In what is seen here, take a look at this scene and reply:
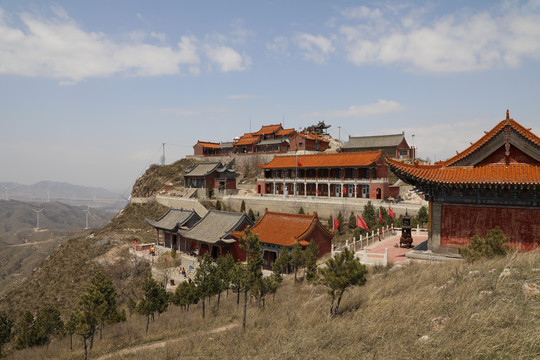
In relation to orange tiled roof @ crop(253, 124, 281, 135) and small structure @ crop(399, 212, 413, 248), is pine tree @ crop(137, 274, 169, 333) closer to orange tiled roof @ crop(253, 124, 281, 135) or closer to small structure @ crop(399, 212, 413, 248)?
small structure @ crop(399, 212, 413, 248)

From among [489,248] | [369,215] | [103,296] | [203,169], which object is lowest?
[103,296]

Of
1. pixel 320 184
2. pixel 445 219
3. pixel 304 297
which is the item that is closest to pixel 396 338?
pixel 304 297

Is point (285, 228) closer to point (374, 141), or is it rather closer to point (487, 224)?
point (487, 224)

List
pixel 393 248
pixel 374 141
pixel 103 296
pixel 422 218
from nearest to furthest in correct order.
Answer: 1. pixel 103 296
2. pixel 393 248
3. pixel 422 218
4. pixel 374 141

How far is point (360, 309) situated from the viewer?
11562mm

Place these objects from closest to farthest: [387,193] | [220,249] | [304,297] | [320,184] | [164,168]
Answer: [304,297], [220,249], [387,193], [320,184], [164,168]

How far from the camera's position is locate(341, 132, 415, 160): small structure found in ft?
190

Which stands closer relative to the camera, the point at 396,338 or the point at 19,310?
the point at 396,338

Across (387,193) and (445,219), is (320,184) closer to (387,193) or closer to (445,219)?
(387,193)

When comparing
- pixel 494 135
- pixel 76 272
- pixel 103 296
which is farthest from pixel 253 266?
pixel 76 272

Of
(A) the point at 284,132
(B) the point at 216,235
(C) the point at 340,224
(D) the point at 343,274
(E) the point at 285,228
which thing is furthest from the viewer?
(A) the point at 284,132

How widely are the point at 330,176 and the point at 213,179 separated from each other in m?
21.2

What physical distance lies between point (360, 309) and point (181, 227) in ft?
93.1

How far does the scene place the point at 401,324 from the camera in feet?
29.6
